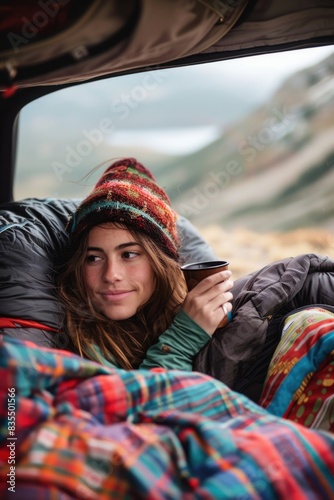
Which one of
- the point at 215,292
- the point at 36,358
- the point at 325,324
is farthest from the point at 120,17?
the point at 36,358

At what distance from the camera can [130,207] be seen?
5.17ft

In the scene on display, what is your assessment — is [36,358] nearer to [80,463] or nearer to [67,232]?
[80,463]

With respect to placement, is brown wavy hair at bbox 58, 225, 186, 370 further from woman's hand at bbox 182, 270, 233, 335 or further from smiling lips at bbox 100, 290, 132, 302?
woman's hand at bbox 182, 270, 233, 335

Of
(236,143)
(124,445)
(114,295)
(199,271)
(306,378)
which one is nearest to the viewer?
(124,445)

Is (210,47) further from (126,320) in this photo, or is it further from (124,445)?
(124,445)

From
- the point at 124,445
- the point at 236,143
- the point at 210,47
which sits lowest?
the point at 124,445

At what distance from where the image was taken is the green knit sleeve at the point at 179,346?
1.47m

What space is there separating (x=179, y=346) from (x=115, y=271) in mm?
256

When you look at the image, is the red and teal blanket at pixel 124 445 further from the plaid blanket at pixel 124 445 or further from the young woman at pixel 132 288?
the young woman at pixel 132 288

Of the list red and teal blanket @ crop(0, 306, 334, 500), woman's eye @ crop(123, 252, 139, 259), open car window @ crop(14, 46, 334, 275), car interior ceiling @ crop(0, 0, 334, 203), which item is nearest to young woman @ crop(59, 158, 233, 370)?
woman's eye @ crop(123, 252, 139, 259)

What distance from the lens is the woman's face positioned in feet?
5.12
